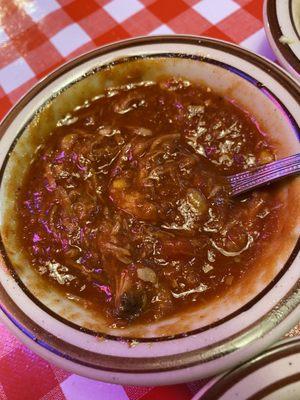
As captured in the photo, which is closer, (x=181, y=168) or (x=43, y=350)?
(x=43, y=350)

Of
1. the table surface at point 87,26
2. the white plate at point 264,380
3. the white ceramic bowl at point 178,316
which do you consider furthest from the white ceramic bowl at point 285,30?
the white plate at point 264,380

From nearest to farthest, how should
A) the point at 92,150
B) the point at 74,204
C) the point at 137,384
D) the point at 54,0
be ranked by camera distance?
the point at 137,384, the point at 74,204, the point at 92,150, the point at 54,0

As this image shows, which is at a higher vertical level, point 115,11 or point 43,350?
point 115,11

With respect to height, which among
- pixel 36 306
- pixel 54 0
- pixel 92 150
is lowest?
pixel 36 306

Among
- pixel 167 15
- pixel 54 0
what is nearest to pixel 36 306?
pixel 167 15

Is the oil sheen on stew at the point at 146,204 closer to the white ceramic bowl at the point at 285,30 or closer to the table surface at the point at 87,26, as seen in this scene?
the white ceramic bowl at the point at 285,30

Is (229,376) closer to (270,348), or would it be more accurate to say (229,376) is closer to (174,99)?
(270,348)
